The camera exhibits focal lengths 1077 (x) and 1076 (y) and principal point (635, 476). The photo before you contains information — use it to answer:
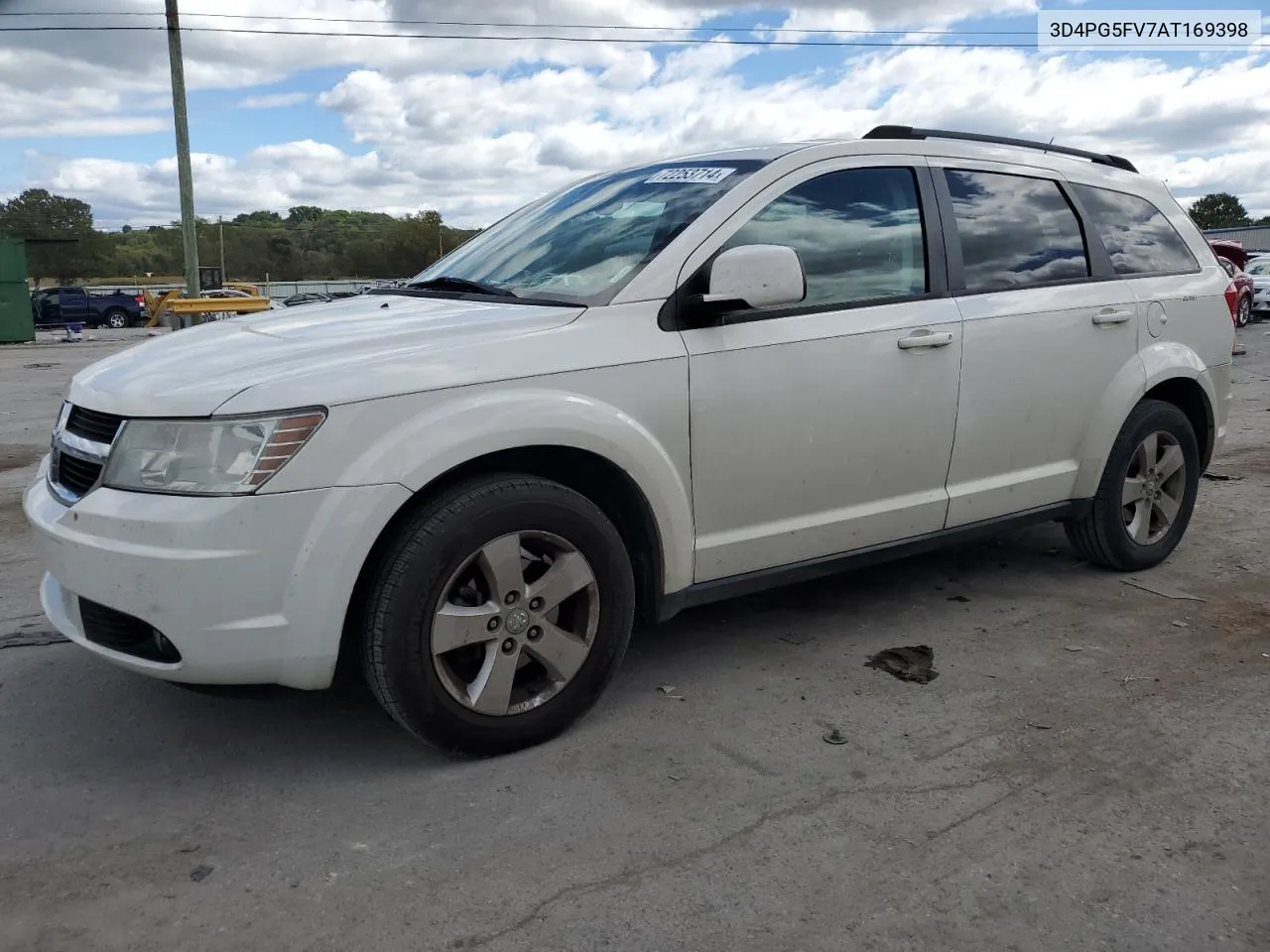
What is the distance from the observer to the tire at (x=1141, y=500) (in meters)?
4.62

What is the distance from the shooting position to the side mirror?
3.25 m

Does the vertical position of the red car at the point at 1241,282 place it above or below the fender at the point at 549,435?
above

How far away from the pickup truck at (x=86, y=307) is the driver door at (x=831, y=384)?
38.7m

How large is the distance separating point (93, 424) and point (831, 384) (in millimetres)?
2252

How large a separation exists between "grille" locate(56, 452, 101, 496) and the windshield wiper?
4.51ft

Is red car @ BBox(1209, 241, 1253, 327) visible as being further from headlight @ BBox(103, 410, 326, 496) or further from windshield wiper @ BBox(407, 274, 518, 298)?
headlight @ BBox(103, 410, 326, 496)

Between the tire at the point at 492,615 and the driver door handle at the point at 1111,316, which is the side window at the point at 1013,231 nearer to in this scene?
the driver door handle at the point at 1111,316

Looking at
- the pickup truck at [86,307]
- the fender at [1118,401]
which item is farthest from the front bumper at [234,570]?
the pickup truck at [86,307]

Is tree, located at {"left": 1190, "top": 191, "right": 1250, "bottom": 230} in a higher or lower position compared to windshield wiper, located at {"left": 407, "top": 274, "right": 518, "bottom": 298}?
higher

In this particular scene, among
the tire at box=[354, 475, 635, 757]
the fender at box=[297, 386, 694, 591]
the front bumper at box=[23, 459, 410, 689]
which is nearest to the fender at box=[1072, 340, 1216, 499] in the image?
the fender at box=[297, 386, 694, 591]

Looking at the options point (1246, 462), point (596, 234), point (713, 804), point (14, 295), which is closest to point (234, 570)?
point (713, 804)

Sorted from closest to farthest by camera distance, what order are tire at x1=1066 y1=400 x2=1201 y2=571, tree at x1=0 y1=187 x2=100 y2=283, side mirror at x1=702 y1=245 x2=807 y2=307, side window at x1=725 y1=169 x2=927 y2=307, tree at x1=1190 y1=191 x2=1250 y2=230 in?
side mirror at x1=702 y1=245 x2=807 y2=307, side window at x1=725 y1=169 x2=927 y2=307, tire at x1=1066 y1=400 x2=1201 y2=571, tree at x1=0 y1=187 x2=100 y2=283, tree at x1=1190 y1=191 x2=1250 y2=230

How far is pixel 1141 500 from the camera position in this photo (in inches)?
189

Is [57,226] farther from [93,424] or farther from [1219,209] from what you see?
[1219,209]
